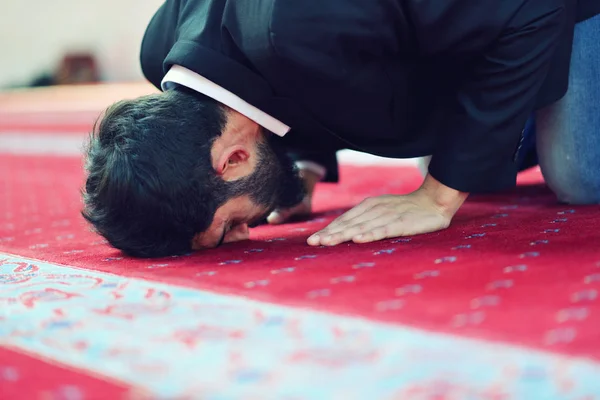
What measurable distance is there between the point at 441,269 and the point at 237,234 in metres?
0.47

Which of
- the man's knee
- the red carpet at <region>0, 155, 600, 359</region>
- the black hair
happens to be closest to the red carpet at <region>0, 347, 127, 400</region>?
the red carpet at <region>0, 155, 600, 359</region>

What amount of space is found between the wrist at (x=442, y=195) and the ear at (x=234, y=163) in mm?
306

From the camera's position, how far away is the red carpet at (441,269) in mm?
710

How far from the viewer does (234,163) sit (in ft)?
3.87

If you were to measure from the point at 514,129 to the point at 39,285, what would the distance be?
76cm

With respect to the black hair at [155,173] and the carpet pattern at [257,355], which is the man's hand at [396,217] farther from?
the carpet pattern at [257,355]

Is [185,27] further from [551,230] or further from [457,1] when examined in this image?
[551,230]

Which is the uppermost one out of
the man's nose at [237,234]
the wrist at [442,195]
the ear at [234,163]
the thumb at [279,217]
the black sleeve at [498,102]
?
the black sleeve at [498,102]

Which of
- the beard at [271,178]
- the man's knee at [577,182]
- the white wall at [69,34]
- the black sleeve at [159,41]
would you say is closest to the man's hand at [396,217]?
the beard at [271,178]

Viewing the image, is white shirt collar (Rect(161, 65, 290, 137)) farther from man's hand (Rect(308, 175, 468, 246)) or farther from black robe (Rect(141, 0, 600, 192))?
man's hand (Rect(308, 175, 468, 246))

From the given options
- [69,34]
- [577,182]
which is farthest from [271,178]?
[69,34]

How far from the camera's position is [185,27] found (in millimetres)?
1199

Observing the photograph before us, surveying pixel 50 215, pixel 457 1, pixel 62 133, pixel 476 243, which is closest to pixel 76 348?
pixel 476 243

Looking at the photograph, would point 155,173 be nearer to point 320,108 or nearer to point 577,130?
point 320,108
